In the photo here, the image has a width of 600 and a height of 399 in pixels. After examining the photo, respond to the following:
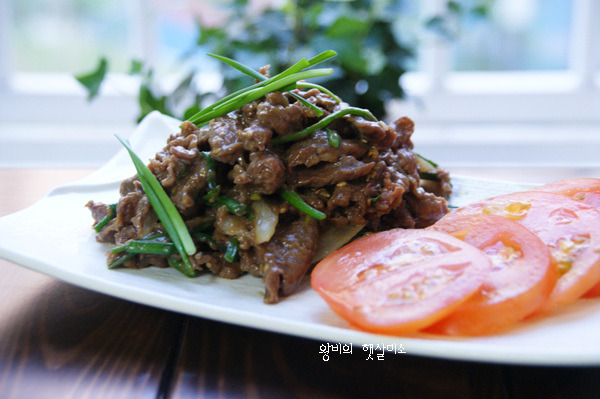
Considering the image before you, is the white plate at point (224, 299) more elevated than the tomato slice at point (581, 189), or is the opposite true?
the white plate at point (224, 299)

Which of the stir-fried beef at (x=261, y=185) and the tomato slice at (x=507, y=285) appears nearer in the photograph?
the tomato slice at (x=507, y=285)

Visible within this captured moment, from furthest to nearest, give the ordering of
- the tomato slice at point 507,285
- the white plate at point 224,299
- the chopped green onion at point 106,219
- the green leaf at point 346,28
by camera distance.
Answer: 1. the green leaf at point 346,28
2. the chopped green onion at point 106,219
3. the tomato slice at point 507,285
4. the white plate at point 224,299

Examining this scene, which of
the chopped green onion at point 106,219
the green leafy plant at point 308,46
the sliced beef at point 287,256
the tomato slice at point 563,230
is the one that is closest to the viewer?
the tomato slice at point 563,230

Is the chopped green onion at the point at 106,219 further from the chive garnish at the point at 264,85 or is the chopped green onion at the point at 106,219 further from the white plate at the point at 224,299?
the chive garnish at the point at 264,85

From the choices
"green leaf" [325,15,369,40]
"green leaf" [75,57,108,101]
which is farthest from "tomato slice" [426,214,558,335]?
"green leaf" [75,57,108,101]

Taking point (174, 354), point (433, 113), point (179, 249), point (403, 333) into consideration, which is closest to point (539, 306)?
point (403, 333)

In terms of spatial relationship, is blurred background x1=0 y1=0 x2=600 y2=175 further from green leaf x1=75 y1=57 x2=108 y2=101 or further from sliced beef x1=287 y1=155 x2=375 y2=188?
sliced beef x1=287 y1=155 x2=375 y2=188

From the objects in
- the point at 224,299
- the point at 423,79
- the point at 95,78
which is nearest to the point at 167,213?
the point at 224,299

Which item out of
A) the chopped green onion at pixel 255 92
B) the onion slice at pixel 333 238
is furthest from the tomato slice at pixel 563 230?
the chopped green onion at pixel 255 92
